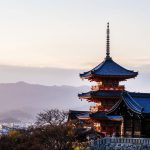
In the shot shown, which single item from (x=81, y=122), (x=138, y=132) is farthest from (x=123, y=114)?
(x=81, y=122)

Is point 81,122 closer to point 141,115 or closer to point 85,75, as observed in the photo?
point 85,75

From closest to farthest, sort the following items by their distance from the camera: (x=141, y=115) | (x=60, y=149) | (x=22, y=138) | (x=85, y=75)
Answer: (x=141, y=115), (x=60, y=149), (x=22, y=138), (x=85, y=75)

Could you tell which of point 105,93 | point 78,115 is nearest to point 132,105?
point 105,93

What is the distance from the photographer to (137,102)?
48.2 m

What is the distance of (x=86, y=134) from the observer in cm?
5853

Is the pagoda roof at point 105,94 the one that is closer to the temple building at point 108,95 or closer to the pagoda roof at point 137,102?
the temple building at point 108,95

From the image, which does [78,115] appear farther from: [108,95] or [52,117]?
[52,117]

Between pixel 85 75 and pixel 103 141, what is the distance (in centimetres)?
1967

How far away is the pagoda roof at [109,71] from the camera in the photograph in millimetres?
63372

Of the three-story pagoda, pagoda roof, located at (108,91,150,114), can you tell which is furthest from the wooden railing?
the three-story pagoda

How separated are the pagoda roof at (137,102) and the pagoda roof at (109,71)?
14010mm

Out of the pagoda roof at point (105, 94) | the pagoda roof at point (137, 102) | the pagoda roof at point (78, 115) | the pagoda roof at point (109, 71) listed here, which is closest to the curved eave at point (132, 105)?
the pagoda roof at point (137, 102)

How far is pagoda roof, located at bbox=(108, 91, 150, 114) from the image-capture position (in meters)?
46.4

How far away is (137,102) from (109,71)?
1662cm
